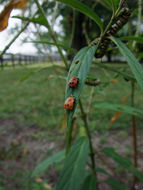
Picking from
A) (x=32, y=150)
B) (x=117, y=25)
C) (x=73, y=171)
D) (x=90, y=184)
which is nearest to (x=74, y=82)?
(x=117, y=25)

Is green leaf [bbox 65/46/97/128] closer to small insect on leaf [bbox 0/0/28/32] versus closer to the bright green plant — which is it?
the bright green plant

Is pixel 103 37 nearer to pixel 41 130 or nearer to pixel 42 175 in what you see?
pixel 42 175

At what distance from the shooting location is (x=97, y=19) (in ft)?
1.24

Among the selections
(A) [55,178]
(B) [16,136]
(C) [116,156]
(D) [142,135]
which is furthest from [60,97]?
(C) [116,156]

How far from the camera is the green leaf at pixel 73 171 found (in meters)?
0.62

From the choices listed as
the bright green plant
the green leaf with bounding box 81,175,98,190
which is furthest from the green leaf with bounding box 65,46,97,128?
the green leaf with bounding box 81,175,98,190

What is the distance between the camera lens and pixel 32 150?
1.78 meters

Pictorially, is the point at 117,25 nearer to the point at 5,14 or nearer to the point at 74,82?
the point at 74,82

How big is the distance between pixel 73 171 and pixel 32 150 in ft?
4.10

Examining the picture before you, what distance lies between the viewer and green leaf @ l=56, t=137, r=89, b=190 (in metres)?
0.62

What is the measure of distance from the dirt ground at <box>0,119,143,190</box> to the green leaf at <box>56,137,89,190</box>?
2.52 ft

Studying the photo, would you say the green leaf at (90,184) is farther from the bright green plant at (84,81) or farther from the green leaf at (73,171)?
the green leaf at (73,171)

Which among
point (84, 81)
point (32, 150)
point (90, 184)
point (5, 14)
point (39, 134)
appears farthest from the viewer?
point (39, 134)

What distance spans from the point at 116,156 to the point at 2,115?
2.26 meters
